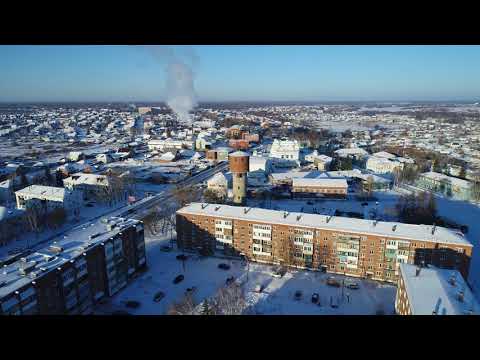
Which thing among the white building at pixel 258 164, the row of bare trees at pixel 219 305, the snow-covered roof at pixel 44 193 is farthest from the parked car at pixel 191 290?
the white building at pixel 258 164

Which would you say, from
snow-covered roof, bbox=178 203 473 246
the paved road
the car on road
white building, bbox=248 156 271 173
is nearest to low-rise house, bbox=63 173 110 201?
the paved road

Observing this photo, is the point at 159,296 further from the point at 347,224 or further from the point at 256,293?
the point at 347,224

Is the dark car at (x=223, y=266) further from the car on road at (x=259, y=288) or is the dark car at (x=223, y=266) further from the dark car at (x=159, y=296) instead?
the dark car at (x=159, y=296)

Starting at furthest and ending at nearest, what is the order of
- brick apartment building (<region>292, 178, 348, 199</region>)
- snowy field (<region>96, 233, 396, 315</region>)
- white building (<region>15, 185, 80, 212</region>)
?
brick apartment building (<region>292, 178, 348, 199</region>) → white building (<region>15, 185, 80, 212</region>) → snowy field (<region>96, 233, 396, 315</region>)

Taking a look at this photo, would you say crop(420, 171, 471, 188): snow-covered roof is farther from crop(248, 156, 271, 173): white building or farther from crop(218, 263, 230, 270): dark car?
crop(218, 263, 230, 270): dark car
